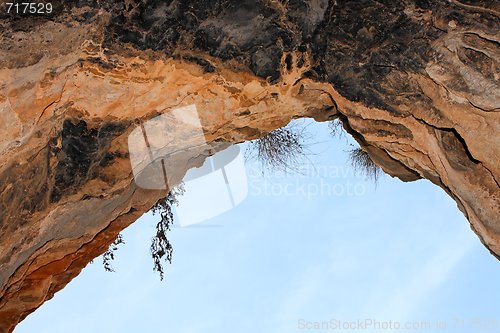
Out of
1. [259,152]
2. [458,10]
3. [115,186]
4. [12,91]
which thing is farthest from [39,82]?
[259,152]

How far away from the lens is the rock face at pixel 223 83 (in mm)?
3232

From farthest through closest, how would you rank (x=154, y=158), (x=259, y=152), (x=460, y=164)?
1. (x=259, y=152)
2. (x=154, y=158)
3. (x=460, y=164)

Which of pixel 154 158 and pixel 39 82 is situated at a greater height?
pixel 154 158

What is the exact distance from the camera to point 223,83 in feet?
12.4

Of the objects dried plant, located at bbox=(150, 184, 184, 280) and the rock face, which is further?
dried plant, located at bbox=(150, 184, 184, 280)

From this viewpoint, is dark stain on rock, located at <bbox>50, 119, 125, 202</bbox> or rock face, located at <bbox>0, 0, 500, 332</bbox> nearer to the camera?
rock face, located at <bbox>0, 0, 500, 332</bbox>

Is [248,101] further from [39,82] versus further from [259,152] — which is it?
[259,152]

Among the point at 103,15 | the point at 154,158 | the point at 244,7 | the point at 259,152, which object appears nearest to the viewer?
the point at 103,15

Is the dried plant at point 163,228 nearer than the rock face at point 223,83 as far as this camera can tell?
No

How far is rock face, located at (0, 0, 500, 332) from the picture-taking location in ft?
10.6

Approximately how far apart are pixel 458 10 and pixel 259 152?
3.15 meters

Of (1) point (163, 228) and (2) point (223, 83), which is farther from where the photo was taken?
(1) point (163, 228)

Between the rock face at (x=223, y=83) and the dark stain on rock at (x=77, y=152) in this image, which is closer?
the rock face at (x=223, y=83)

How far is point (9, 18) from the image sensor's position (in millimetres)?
3062
